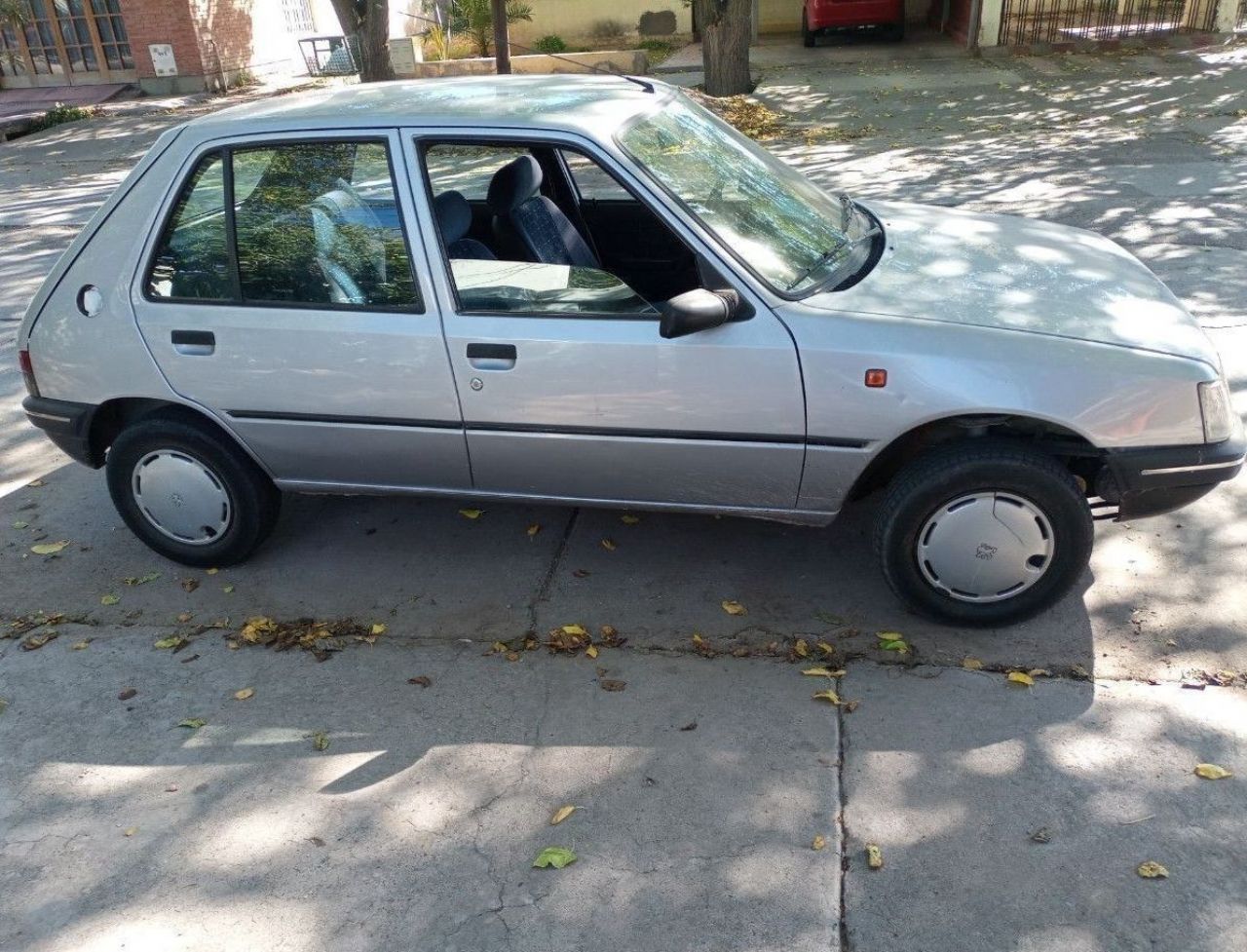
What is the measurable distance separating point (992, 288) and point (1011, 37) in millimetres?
16189

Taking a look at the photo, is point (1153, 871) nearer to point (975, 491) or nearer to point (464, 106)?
point (975, 491)

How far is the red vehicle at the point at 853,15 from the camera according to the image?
59.6 feet

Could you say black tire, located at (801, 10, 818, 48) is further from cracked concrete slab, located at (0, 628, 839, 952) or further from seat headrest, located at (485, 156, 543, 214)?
cracked concrete slab, located at (0, 628, 839, 952)

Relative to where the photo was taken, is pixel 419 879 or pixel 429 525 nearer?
pixel 419 879

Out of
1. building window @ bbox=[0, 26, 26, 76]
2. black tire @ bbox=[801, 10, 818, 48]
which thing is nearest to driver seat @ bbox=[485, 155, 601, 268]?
black tire @ bbox=[801, 10, 818, 48]

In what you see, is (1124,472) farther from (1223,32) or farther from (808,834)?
(1223,32)

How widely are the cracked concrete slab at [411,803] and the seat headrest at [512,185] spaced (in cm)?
180

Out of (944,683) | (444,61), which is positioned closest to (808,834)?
(944,683)

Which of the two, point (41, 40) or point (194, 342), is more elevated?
point (41, 40)

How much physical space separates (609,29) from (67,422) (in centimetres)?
1870

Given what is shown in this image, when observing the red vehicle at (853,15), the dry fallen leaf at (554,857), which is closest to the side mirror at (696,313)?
the dry fallen leaf at (554,857)

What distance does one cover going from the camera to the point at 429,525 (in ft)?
15.6

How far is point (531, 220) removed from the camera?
4.21 meters

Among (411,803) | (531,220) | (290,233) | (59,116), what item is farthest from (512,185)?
(59,116)
